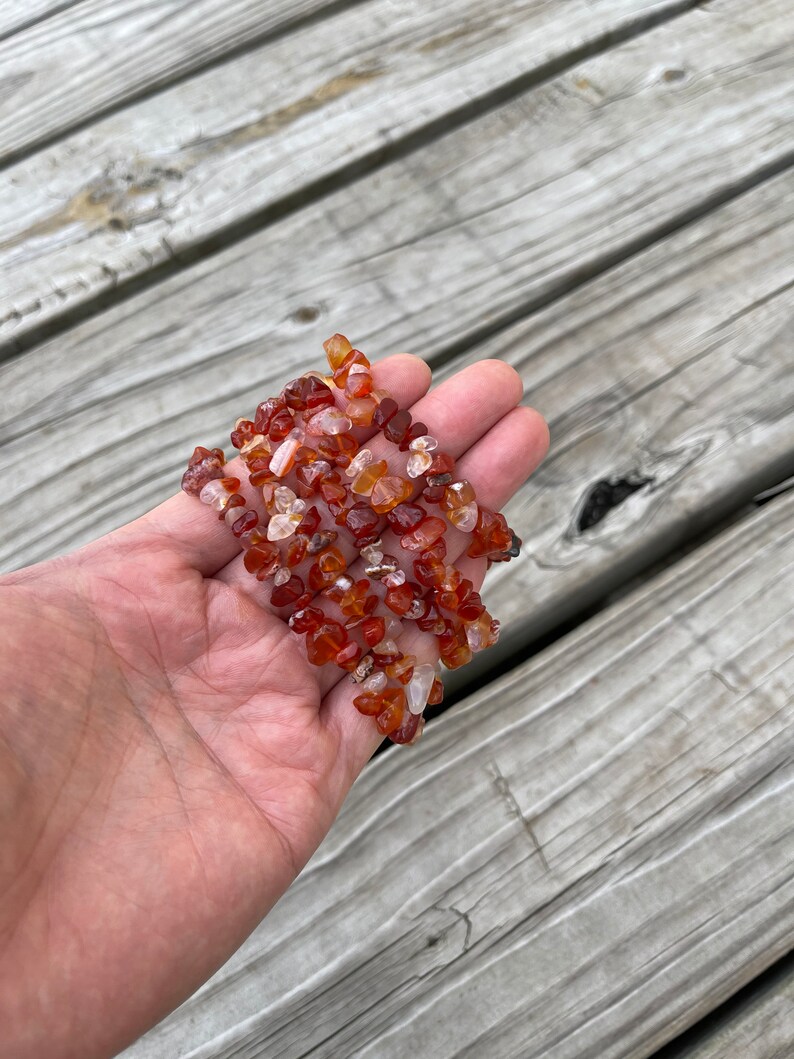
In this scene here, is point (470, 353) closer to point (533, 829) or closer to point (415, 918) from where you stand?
point (533, 829)

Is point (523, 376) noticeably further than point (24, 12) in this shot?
No

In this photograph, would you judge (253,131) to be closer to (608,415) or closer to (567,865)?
(608,415)

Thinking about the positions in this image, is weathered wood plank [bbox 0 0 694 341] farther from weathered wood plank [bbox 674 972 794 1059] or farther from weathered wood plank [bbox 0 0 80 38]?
weathered wood plank [bbox 674 972 794 1059]

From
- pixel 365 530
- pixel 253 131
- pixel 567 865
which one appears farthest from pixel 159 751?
pixel 253 131

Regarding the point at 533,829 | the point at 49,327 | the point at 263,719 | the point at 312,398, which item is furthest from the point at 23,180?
the point at 533,829

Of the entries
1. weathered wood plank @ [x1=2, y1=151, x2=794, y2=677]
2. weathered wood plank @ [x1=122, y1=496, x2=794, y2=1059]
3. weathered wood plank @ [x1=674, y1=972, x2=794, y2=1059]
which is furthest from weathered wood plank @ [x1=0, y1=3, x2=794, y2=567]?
weathered wood plank @ [x1=674, y1=972, x2=794, y2=1059]
